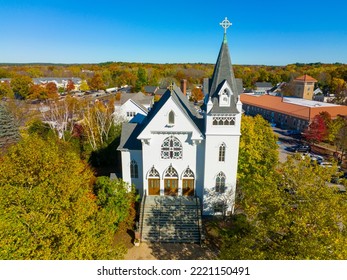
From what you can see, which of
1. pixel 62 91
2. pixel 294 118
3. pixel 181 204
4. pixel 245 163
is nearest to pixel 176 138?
pixel 181 204

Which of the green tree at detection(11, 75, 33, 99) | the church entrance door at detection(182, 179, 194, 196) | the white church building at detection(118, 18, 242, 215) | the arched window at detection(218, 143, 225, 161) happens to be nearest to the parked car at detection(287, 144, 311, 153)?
the white church building at detection(118, 18, 242, 215)

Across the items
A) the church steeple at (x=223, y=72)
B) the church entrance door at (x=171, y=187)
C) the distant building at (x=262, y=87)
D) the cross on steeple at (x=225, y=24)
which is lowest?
the church entrance door at (x=171, y=187)

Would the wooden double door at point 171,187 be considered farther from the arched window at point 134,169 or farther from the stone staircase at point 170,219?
the arched window at point 134,169

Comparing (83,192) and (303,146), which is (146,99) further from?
(83,192)

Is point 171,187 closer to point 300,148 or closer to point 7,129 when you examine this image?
point 300,148

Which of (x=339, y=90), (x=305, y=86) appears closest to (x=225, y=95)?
(x=305, y=86)

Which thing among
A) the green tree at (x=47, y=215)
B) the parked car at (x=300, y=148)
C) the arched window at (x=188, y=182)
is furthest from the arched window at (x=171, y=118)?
the parked car at (x=300, y=148)
